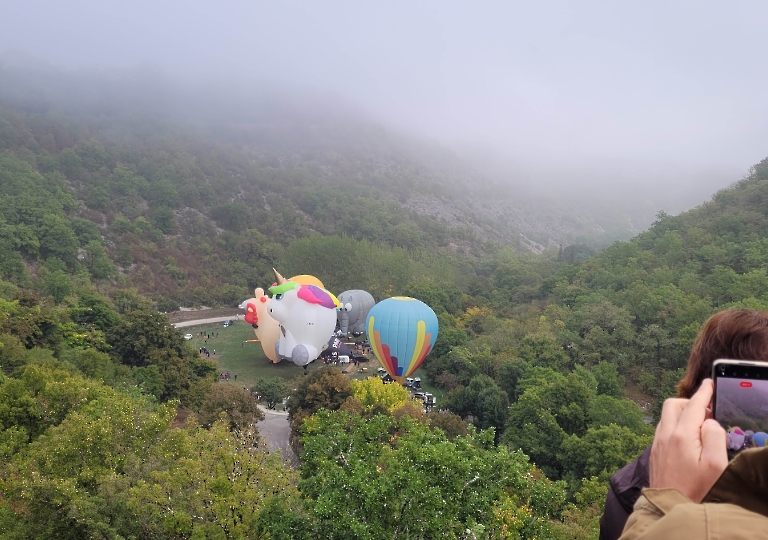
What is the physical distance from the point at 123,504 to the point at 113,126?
10345cm

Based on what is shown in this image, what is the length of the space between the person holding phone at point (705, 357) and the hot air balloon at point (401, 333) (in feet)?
71.5

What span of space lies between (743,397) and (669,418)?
9.4 inches

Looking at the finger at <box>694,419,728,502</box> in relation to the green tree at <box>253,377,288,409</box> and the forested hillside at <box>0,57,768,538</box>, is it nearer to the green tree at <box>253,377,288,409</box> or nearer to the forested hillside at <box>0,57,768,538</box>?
the forested hillside at <box>0,57,768,538</box>

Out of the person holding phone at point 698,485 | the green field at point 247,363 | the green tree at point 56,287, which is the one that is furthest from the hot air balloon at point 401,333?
the green tree at point 56,287

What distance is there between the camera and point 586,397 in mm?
17531

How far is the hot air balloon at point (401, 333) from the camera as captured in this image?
2383 centimetres

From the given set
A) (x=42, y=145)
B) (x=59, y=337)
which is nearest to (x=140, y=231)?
(x=42, y=145)

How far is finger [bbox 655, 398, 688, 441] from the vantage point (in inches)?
55.0

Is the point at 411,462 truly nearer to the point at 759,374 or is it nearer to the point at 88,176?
the point at 759,374

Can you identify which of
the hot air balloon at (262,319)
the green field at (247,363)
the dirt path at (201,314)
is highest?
the hot air balloon at (262,319)

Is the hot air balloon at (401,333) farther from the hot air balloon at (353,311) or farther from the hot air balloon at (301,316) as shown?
the hot air balloon at (353,311)

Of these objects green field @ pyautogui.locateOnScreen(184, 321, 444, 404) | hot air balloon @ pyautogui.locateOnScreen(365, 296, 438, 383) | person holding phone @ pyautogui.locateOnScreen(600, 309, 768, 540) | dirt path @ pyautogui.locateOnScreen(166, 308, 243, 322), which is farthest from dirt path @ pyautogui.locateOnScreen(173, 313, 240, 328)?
person holding phone @ pyautogui.locateOnScreen(600, 309, 768, 540)

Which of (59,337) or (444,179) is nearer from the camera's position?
(59,337)

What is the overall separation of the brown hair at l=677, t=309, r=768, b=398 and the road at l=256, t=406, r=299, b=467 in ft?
57.7
